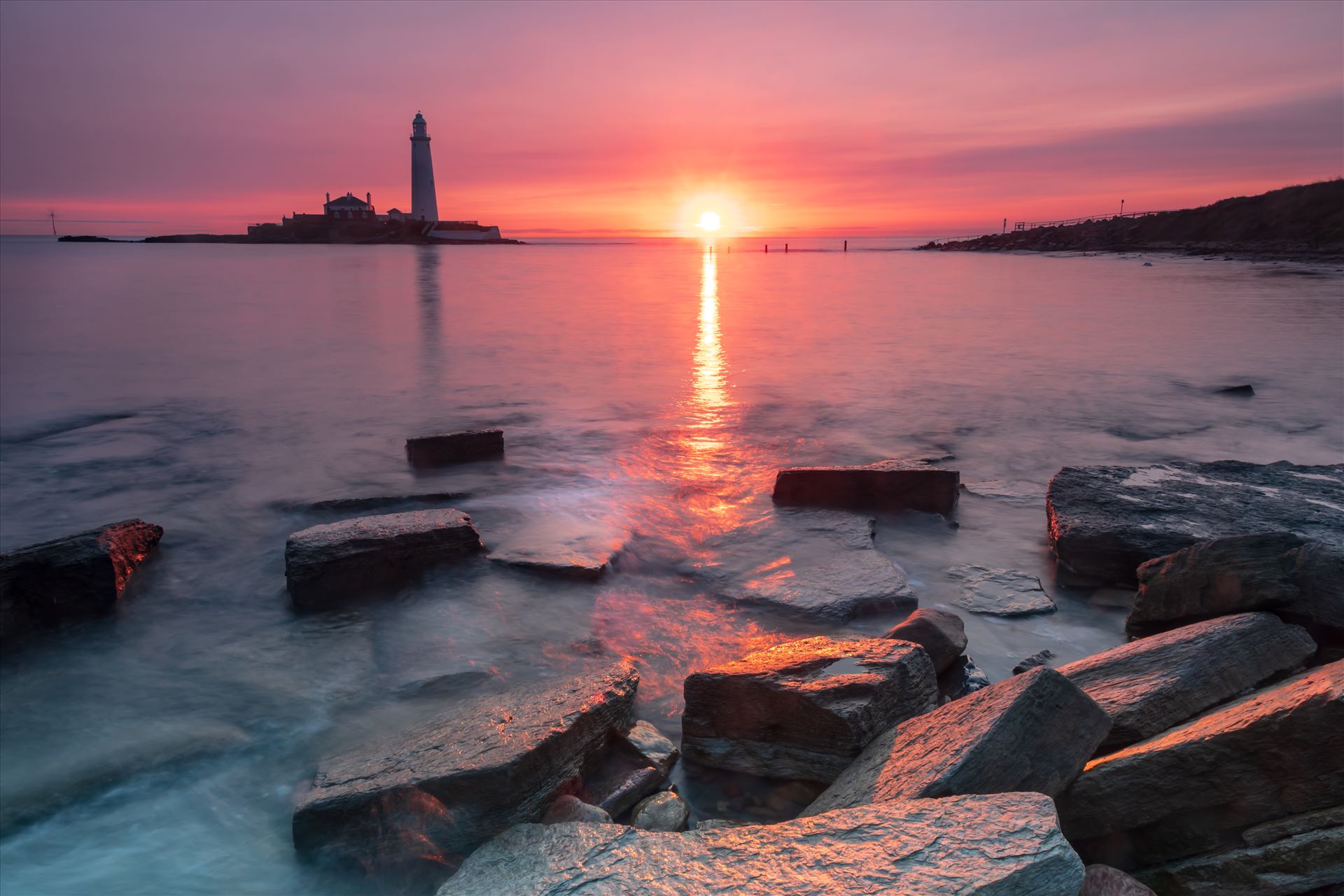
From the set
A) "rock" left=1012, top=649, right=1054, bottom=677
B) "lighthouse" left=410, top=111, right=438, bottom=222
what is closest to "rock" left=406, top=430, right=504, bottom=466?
"rock" left=1012, top=649, right=1054, bottom=677

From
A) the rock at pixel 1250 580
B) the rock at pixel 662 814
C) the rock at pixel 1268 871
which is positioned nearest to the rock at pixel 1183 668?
the rock at pixel 1250 580

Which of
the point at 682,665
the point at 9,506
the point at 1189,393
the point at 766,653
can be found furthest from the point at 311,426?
the point at 1189,393

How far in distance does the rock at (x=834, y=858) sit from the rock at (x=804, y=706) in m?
0.56

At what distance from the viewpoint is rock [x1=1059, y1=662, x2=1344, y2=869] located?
6.18 ft

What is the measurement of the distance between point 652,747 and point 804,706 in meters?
0.55

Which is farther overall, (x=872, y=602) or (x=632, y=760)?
(x=872, y=602)

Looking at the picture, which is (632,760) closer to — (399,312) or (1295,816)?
(1295,816)

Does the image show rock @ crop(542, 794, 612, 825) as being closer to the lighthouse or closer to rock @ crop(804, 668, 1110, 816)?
rock @ crop(804, 668, 1110, 816)

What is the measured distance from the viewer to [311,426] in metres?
8.08

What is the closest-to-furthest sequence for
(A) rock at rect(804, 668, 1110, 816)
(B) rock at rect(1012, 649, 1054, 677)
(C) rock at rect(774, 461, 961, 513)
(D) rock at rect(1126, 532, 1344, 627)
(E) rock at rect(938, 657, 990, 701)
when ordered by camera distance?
(A) rock at rect(804, 668, 1110, 816)
(D) rock at rect(1126, 532, 1344, 627)
(E) rock at rect(938, 657, 990, 701)
(B) rock at rect(1012, 649, 1054, 677)
(C) rock at rect(774, 461, 961, 513)

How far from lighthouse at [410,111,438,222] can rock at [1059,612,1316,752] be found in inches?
3496

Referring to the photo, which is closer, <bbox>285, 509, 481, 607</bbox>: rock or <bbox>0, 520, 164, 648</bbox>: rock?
<bbox>0, 520, 164, 648</bbox>: rock

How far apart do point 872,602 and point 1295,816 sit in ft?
6.21

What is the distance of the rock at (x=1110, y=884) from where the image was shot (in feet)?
6.00
